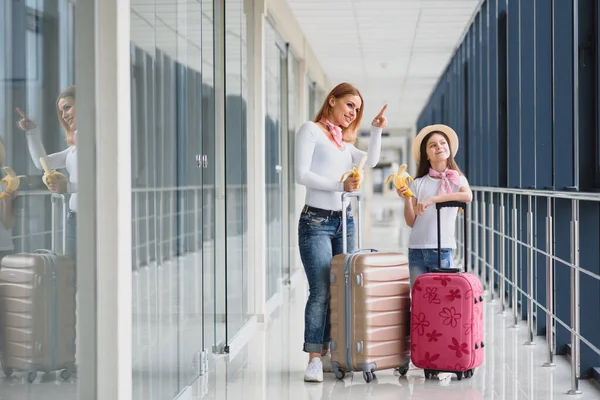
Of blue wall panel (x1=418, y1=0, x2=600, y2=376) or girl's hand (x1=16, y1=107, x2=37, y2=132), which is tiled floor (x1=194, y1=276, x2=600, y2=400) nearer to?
blue wall panel (x1=418, y1=0, x2=600, y2=376)

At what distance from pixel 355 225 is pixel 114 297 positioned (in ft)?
6.09

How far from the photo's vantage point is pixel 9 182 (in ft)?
7.56

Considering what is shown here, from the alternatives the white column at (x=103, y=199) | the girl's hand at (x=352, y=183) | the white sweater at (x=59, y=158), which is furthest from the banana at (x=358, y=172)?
the white sweater at (x=59, y=158)

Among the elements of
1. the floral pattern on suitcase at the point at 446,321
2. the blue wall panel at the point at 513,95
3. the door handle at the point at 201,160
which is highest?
the blue wall panel at the point at 513,95

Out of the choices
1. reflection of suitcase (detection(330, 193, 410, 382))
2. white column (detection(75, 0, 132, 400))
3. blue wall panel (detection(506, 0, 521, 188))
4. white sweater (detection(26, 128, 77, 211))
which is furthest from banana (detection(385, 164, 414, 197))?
blue wall panel (detection(506, 0, 521, 188))

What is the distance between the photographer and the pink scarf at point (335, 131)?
4.56 metres

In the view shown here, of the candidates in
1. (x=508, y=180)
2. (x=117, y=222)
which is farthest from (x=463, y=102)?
(x=117, y=222)

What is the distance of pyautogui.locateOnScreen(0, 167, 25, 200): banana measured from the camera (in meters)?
2.28

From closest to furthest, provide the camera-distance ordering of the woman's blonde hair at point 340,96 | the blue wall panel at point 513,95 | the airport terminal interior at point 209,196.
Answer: the airport terminal interior at point 209,196 → the woman's blonde hair at point 340,96 → the blue wall panel at point 513,95

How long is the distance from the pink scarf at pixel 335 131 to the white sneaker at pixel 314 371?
1.10 meters

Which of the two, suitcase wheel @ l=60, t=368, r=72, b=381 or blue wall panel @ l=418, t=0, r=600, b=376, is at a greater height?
blue wall panel @ l=418, t=0, r=600, b=376

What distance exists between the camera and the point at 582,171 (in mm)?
4805

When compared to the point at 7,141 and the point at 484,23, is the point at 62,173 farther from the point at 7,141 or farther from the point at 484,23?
the point at 484,23

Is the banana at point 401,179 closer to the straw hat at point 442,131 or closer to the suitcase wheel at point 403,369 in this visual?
the straw hat at point 442,131
